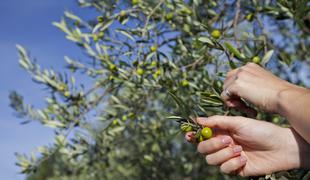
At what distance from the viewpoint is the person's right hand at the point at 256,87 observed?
161 centimetres

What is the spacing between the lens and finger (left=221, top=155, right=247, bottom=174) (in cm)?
176

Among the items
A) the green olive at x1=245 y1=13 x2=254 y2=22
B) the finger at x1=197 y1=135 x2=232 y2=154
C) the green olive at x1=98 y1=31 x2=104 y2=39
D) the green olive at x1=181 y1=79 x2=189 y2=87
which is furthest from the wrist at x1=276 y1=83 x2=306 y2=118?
the green olive at x1=98 y1=31 x2=104 y2=39

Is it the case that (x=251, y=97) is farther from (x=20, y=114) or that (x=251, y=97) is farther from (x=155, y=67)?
(x=20, y=114)

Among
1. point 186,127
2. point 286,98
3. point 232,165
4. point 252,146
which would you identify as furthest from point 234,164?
point 286,98

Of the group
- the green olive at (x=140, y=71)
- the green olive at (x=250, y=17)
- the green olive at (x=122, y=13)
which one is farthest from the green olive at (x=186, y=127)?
the green olive at (x=250, y=17)

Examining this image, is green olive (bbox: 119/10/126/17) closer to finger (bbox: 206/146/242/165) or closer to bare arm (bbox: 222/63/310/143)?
bare arm (bbox: 222/63/310/143)

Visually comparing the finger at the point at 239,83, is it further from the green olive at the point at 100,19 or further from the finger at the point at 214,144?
the green olive at the point at 100,19

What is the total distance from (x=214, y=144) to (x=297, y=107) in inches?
14.1

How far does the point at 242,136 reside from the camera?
70.1 inches

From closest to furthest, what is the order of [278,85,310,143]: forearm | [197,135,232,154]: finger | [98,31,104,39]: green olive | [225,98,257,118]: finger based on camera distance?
1. [278,85,310,143]: forearm
2. [197,135,232,154]: finger
3. [225,98,257,118]: finger
4. [98,31,104,39]: green olive

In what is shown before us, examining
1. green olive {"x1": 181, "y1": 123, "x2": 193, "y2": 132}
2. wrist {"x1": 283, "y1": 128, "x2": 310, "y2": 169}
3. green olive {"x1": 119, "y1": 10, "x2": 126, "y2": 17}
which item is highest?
green olive {"x1": 119, "y1": 10, "x2": 126, "y2": 17}

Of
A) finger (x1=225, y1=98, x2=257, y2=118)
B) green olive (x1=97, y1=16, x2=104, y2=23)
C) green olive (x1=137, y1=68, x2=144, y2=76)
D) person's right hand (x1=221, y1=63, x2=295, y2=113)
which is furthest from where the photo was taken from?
green olive (x1=97, y1=16, x2=104, y2=23)

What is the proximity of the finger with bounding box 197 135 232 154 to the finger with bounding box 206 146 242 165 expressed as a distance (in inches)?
0.7

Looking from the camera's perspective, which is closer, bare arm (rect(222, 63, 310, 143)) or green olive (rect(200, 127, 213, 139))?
bare arm (rect(222, 63, 310, 143))
